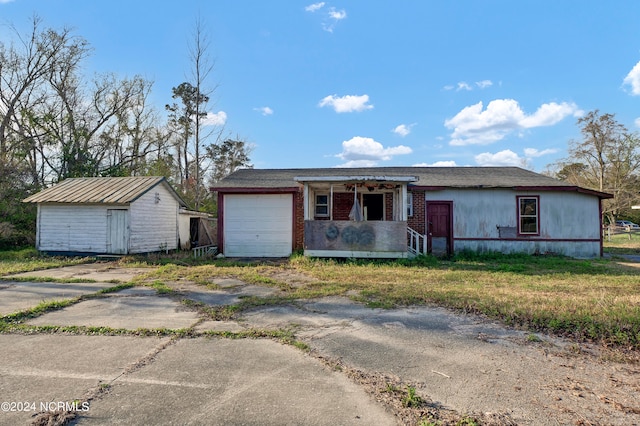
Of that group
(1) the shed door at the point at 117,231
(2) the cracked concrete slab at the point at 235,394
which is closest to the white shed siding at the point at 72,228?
(1) the shed door at the point at 117,231

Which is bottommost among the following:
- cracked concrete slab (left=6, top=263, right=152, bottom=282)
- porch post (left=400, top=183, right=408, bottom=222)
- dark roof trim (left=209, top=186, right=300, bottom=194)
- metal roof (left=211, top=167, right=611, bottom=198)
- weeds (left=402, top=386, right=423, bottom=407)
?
cracked concrete slab (left=6, top=263, right=152, bottom=282)

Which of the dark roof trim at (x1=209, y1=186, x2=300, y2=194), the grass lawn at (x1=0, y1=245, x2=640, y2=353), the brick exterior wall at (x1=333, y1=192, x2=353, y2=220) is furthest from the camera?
the brick exterior wall at (x1=333, y1=192, x2=353, y2=220)

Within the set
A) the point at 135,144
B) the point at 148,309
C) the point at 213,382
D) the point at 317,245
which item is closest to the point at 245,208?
the point at 317,245

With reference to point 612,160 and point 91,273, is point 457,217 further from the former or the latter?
point 612,160

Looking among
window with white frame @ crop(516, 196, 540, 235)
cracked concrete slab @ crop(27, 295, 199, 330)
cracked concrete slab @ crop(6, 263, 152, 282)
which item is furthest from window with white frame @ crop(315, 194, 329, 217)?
cracked concrete slab @ crop(27, 295, 199, 330)

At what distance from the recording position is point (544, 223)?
13250mm

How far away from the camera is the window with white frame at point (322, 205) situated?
46.7 ft

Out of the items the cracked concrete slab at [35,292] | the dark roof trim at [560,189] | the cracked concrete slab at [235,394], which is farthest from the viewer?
the dark roof trim at [560,189]

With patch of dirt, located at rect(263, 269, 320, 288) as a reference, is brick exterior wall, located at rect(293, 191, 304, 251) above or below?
above

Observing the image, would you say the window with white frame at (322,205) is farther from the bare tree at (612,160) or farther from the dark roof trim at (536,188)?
the bare tree at (612,160)

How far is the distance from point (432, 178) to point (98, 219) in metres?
13.9

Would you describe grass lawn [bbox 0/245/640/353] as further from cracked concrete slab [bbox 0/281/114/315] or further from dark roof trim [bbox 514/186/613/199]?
dark roof trim [bbox 514/186/613/199]

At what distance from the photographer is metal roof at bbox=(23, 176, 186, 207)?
1337cm

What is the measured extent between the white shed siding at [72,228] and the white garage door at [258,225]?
16.3 feet
